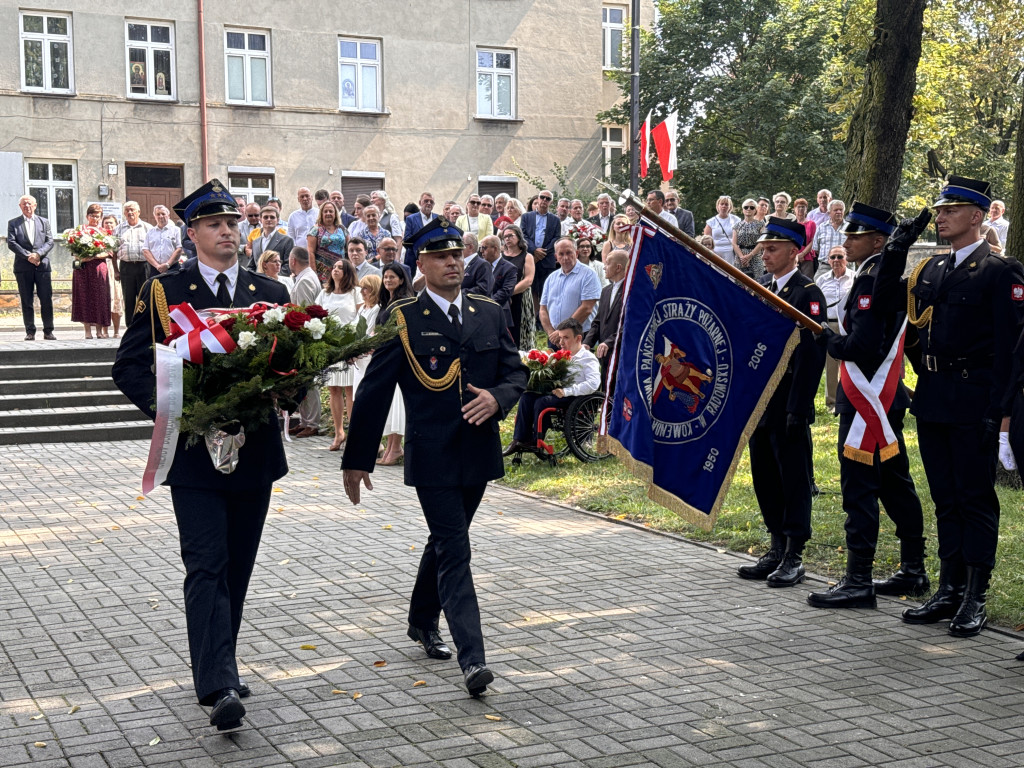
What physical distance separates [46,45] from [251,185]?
6.22m

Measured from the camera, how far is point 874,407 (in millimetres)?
7500

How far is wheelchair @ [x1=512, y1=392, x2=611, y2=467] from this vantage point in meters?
12.9

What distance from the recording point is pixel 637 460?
7516 mm

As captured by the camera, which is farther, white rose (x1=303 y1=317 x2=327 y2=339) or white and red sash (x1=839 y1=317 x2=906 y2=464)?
white and red sash (x1=839 y1=317 x2=906 y2=464)

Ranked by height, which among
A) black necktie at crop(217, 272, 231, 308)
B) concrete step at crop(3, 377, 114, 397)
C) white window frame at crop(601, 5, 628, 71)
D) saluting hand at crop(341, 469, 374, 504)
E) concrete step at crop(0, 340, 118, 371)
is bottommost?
concrete step at crop(3, 377, 114, 397)

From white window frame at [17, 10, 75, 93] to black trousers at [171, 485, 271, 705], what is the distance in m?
29.3

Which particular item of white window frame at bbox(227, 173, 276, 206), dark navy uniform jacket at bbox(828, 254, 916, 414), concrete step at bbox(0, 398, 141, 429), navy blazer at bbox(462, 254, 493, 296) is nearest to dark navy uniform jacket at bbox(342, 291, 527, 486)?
dark navy uniform jacket at bbox(828, 254, 916, 414)

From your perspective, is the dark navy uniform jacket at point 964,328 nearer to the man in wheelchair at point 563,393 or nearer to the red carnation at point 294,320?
the red carnation at point 294,320

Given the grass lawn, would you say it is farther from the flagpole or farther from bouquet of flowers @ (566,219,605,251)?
bouquet of flowers @ (566,219,605,251)

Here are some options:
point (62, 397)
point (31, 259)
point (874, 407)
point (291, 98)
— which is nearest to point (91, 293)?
A: point (31, 259)

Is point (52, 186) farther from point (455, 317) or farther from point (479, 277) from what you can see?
point (455, 317)

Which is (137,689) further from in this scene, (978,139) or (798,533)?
(978,139)

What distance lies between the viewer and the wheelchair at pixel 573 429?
12.9m

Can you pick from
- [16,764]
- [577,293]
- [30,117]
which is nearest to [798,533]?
[16,764]
